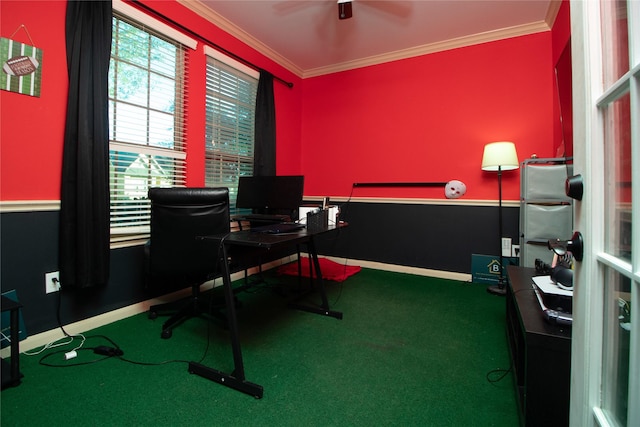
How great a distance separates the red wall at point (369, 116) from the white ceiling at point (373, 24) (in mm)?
122

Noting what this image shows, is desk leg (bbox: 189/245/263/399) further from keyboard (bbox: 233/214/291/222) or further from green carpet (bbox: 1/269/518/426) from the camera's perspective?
keyboard (bbox: 233/214/291/222)

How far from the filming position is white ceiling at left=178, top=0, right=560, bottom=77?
2814 mm

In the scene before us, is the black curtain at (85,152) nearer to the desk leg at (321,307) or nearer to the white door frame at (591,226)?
the desk leg at (321,307)

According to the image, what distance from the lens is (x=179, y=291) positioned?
2697 millimetres

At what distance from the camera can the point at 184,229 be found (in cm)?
192

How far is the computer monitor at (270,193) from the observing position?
3057 mm

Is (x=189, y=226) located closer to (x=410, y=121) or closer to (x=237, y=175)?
(x=237, y=175)

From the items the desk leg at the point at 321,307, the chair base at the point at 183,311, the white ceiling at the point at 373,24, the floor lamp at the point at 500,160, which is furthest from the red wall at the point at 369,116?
the desk leg at the point at 321,307

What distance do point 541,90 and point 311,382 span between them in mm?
3555

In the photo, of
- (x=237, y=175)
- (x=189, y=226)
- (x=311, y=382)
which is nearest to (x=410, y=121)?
(x=237, y=175)

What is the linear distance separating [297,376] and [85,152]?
1.97 m

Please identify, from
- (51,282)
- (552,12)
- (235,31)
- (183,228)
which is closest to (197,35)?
(235,31)

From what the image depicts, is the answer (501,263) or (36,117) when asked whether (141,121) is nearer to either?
(36,117)

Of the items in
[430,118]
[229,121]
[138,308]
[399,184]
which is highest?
[430,118]
